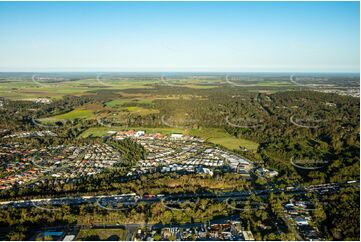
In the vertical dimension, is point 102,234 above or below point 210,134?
below

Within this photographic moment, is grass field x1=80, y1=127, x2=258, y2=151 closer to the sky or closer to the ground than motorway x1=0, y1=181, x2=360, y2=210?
closer to the sky

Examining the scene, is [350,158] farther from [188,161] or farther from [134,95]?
[134,95]

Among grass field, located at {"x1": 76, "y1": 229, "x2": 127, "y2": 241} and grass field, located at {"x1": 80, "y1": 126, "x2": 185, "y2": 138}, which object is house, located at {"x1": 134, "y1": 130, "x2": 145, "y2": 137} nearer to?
grass field, located at {"x1": 80, "y1": 126, "x2": 185, "y2": 138}

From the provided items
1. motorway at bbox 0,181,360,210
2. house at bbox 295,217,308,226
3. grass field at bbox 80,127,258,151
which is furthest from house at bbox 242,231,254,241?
grass field at bbox 80,127,258,151

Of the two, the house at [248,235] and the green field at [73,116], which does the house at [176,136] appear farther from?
the house at [248,235]

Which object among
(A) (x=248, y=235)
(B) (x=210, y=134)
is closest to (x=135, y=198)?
(A) (x=248, y=235)

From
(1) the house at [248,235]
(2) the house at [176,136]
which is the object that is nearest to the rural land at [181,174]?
(1) the house at [248,235]

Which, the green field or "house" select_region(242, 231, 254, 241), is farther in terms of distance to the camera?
the green field

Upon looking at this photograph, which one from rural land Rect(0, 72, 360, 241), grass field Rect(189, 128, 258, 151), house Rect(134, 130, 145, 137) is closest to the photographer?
rural land Rect(0, 72, 360, 241)

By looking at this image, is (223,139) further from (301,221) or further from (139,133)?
(301,221)
